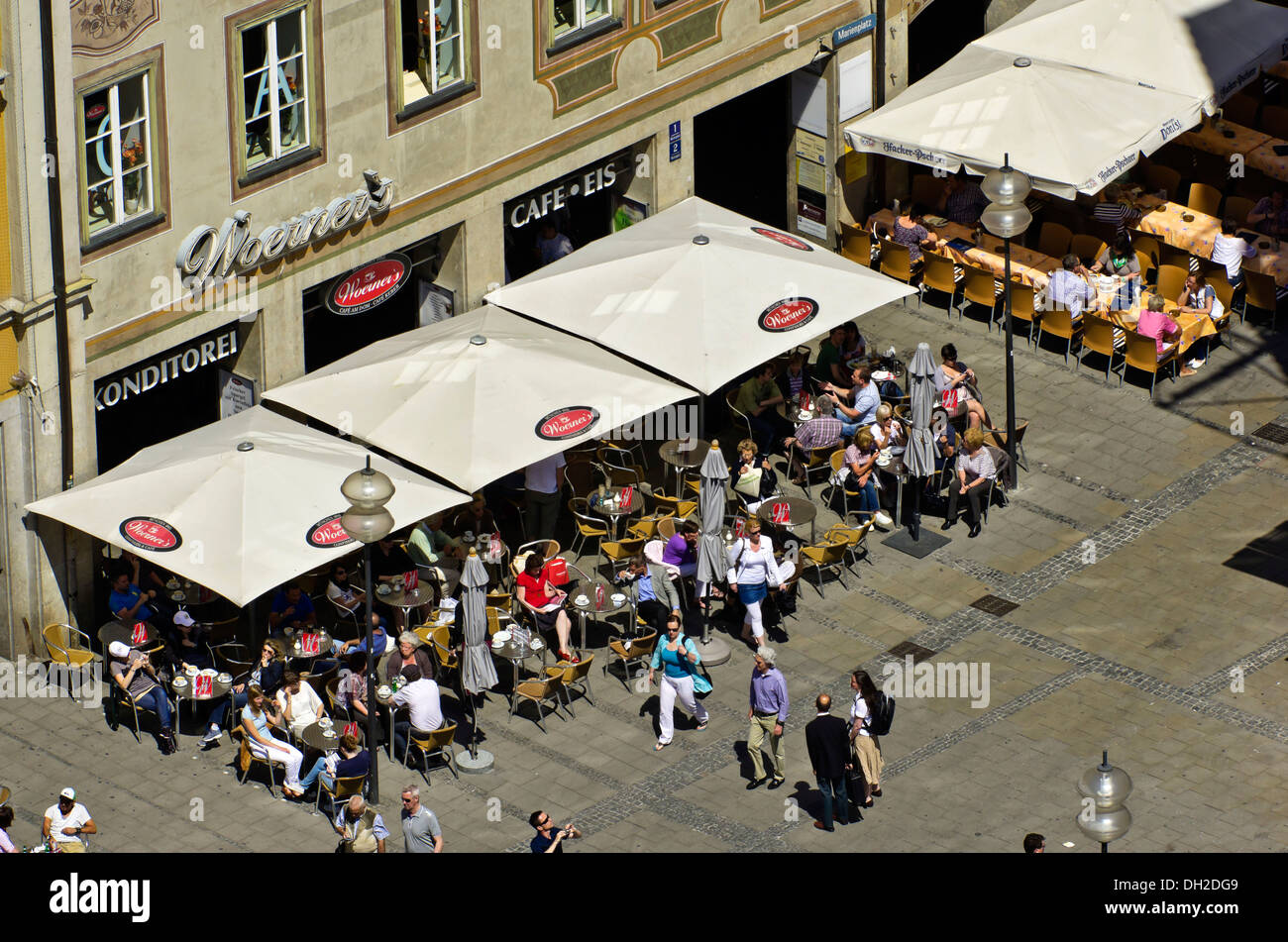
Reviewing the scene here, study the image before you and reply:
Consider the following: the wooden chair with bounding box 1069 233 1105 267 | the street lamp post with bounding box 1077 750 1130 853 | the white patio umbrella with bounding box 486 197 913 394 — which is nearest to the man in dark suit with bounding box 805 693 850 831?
the street lamp post with bounding box 1077 750 1130 853

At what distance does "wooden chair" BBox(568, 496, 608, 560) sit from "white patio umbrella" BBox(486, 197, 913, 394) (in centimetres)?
200

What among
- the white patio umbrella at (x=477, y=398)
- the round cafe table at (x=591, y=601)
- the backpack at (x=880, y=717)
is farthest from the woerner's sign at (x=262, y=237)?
the backpack at (x=880, y=717)

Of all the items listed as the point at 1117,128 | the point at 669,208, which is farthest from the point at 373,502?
the point at 1117,128

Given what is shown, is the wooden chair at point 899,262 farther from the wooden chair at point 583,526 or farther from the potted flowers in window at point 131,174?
the potted flowers in window at point 131,174

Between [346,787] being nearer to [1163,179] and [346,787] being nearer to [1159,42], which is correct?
[1159,42]

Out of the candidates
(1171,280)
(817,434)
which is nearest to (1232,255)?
(1171,280)

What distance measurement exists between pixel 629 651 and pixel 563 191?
7.85m

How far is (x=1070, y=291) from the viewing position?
34.0 meters

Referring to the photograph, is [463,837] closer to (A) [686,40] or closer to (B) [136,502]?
(B) [136,502]

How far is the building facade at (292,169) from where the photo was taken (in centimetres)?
2717

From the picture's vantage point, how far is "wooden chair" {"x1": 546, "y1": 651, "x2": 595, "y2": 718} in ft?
88.3

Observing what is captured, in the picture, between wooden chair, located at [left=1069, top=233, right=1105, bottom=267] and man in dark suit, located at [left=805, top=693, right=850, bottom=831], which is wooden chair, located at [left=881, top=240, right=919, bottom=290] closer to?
wooden chair, located at [left=1069, top=233, right=1105, bottom=267]

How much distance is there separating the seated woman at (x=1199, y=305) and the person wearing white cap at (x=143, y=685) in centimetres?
1461
